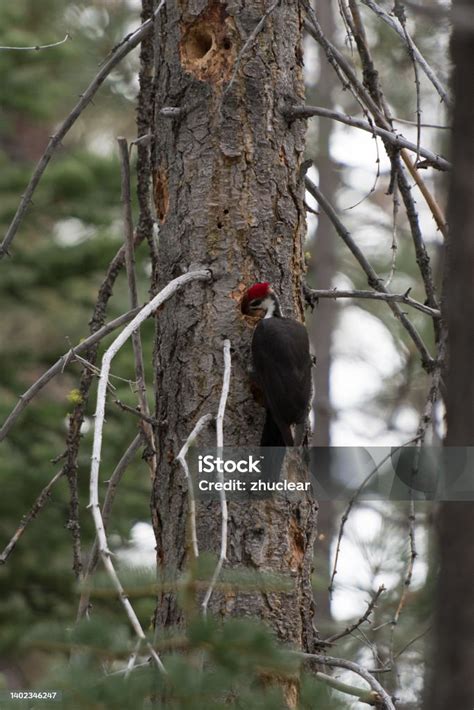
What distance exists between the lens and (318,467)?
3195 mm

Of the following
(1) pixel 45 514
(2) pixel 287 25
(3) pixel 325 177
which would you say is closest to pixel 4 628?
(1) pixel 45 514

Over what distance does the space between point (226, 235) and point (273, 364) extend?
16.6 inches

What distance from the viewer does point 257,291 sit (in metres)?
3.06

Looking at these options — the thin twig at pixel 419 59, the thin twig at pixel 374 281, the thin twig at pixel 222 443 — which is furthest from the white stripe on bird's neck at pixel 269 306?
the thin twig at pixel 419 59

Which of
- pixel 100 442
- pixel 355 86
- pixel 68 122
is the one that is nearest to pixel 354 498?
pixel 100 442

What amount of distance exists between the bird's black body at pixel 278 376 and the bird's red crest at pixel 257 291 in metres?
0.08

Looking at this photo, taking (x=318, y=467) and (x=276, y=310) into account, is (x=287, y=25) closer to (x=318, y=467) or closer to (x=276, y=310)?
(x=276, y=310)

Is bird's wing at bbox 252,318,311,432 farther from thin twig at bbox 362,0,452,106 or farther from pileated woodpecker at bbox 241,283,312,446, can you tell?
thin twig at bbox 362,0,452,106

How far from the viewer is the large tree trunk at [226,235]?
9.50 ft

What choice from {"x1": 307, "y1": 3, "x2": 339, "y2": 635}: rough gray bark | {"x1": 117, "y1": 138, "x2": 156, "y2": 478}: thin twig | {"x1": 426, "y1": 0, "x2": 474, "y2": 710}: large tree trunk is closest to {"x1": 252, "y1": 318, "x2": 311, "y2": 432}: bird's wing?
{"x1": 117, "y1": 138, "x2": 156, "y2": 478}: thin twig

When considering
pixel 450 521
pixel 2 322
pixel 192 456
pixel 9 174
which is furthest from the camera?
pixel 2 322

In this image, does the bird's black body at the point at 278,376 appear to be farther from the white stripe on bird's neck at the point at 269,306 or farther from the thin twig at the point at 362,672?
the thin twig at the point at 362,672

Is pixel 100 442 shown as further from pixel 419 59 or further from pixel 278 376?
pixel 419 59

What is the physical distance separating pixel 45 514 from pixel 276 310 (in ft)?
19.0
